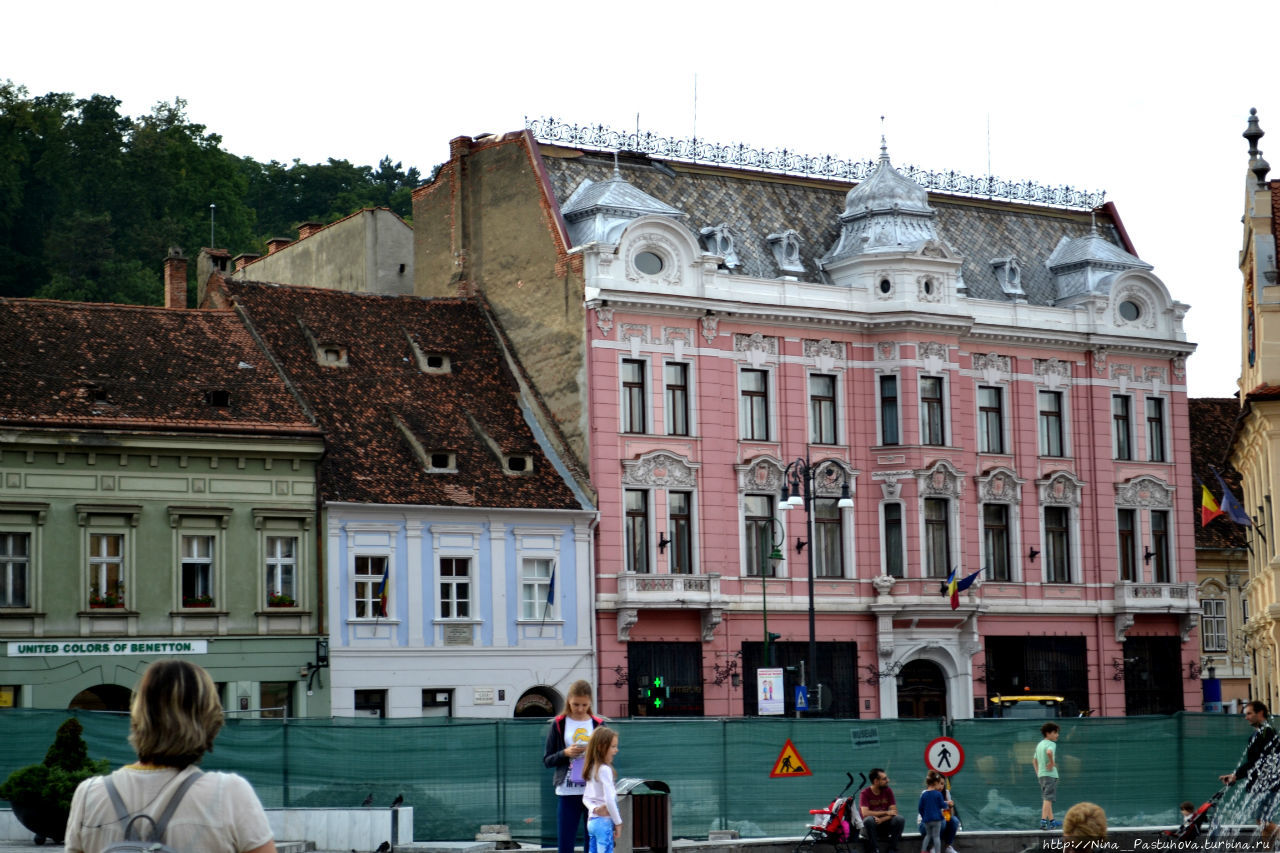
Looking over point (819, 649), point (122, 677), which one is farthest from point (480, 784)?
point (819, 649)

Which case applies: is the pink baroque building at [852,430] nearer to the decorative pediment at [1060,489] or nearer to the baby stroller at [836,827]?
the decorative pediment at [1060,489]

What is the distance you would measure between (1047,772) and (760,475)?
22.8 metres

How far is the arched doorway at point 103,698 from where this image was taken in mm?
43031

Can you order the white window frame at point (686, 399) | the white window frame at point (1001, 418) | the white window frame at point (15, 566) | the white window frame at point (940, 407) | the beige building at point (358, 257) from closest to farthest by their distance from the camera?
the white window frame at point (15, 566) → the white window frame at point (686, 399) → the white window frame at point (940, 407) → the white window frame at point (1001, 418) → the beige building at point (358, 257)

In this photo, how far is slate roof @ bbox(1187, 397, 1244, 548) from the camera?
65.4 metres

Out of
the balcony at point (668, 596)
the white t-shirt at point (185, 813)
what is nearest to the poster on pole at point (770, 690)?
the balcony at point (668, 596)

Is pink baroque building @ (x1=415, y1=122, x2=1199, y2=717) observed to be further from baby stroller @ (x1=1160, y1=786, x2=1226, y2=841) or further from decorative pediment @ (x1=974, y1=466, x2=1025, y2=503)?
baby stroller @ (x1=1160, y1=786, x2=1226, y2=841)

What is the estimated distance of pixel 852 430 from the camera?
54000mm

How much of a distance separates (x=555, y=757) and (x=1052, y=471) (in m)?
38.8

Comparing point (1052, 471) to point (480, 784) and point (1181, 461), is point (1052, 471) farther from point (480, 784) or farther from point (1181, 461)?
point (480, 784)

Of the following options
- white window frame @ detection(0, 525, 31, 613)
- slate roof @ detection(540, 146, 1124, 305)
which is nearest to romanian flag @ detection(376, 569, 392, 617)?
white window frame @ detection(0, 525, 31, 613)

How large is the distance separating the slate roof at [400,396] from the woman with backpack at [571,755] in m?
26.1

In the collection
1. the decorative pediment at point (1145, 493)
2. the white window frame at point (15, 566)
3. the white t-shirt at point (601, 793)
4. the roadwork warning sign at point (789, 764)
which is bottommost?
the roadwork warning sign at point (789, 764)

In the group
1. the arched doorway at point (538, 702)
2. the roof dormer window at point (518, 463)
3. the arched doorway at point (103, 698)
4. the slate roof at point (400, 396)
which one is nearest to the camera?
the arched doorway at point (103, 698)
